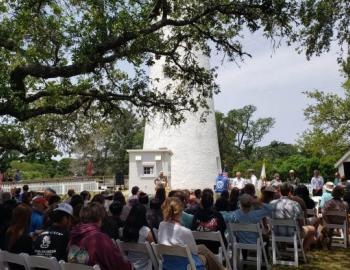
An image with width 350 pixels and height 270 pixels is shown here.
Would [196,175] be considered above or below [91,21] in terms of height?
below

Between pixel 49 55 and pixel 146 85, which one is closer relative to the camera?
pixel 49 55

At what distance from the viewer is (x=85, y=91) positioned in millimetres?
10930

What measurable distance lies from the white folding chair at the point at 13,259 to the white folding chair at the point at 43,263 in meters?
0.07

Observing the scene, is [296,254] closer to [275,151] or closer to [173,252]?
[173,252]

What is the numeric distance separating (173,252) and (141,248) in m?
0.46

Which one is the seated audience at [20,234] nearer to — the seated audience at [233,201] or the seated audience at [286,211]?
the seated audience at [233,201]

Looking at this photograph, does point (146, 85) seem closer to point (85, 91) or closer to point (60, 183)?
point (85, 91)

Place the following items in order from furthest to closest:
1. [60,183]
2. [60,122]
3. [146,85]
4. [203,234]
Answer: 1. [60,183]
2. [60,122]
3. [146,85]
4. [203,234]

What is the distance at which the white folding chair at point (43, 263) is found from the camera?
4203 mm

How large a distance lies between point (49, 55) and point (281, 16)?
532 cm

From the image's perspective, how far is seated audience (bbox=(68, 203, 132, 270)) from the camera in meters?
4.30

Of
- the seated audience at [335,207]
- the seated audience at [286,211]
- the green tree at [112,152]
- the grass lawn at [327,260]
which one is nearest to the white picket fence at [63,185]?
the seated audience at [335,207]

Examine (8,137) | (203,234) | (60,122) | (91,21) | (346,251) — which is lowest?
(346,251)

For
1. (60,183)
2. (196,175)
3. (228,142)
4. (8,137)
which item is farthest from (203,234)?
(228,142)
